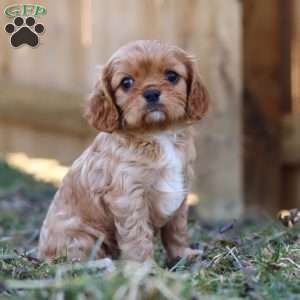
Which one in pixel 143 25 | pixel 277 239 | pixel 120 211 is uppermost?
pixel 143 25

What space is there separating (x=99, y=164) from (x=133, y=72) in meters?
0.64

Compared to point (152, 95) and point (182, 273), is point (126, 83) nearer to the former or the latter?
point (152, 95)

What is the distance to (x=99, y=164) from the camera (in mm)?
5441

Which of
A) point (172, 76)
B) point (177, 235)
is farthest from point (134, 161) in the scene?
point (177, 235)

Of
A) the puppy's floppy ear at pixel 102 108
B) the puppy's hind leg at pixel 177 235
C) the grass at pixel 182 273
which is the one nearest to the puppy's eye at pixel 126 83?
the puppy's floppy ear at pixel 102 108

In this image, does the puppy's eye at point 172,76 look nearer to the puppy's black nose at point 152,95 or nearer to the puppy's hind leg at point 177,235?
the puppy's black nose at point 152,95

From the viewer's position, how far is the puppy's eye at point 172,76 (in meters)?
5.33

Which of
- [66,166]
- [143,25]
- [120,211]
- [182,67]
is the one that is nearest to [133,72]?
[182,67]

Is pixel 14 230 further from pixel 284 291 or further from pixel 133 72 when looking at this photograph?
pixel 284 291

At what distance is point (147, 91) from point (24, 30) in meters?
2.68

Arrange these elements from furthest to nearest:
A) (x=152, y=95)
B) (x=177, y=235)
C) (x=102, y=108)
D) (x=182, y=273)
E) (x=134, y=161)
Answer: (x=177, y=235) → (x=102, y=108) → (x=134, y=161) → (x=152, y=95) → (x=182, y=273)

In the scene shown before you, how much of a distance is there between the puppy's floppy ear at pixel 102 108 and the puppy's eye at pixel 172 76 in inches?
15.3

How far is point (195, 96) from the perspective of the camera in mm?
5504

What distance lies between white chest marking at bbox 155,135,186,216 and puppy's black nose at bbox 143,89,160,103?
346mm
